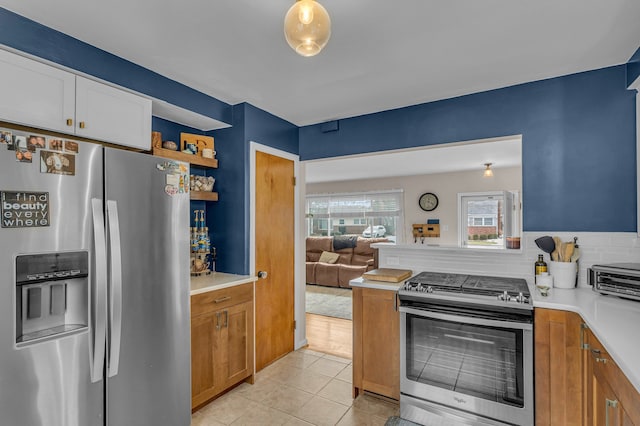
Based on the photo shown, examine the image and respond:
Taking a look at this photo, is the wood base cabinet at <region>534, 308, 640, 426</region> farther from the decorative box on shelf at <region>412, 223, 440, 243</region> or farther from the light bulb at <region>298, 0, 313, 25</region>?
the decorative box on shelf at <region>412, 223, 440, 243</region>

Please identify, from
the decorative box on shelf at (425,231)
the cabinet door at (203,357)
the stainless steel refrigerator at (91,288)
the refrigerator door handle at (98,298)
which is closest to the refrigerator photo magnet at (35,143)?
the stainless steel refrigerator at (91,288)

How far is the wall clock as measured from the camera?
7.23 m

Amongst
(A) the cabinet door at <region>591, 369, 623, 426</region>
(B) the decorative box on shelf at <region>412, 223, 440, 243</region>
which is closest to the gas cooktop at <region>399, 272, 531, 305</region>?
(A) the cabinet door at <region>591, 369, 623, 426</region>

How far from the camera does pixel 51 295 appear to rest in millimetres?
1501

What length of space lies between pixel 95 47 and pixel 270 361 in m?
2.77

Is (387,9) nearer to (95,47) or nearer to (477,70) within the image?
(477,70)

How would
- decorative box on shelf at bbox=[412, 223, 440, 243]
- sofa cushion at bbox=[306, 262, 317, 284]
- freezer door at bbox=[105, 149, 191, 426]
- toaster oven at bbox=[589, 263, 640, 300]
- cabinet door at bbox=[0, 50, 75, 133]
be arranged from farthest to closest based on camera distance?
1. decorative box on shelf at bbox=[412, 223, 440, 243]
2. sofa cushion at bbox=[306, 262, 317, 284]
3. toaster oven at bbox=[589, 263, 640, 300]
4. freezer door at bbox=[105, 149, 191, 426]
5. cabinet door at bbox=[0, 50, 75, 133]

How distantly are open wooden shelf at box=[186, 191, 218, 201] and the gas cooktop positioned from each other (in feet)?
5.56

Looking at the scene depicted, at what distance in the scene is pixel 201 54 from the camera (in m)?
2.05

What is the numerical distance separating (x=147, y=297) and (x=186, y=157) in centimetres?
116

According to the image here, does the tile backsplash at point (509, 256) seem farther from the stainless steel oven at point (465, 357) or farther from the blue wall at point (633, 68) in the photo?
the blue wall at point (633, 68)

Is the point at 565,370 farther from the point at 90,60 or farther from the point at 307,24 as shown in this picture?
the point at 90,60

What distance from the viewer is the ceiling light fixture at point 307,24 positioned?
118 centimetres

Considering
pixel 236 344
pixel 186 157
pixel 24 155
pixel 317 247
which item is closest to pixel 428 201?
pixel 317 247
